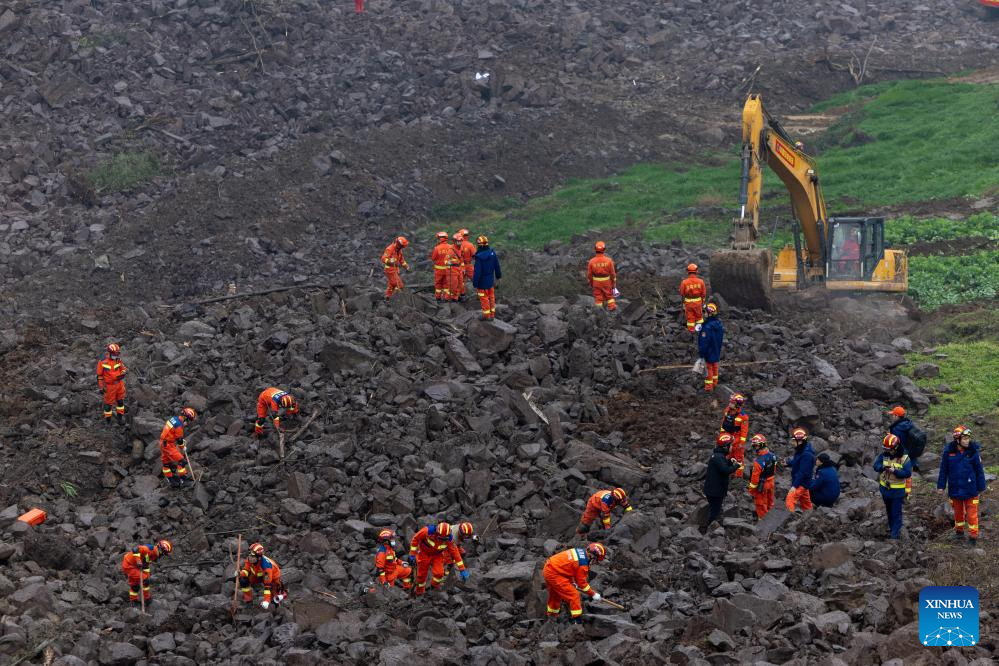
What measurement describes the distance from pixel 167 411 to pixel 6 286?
10.7 metres

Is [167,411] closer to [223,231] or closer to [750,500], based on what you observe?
[750,500]

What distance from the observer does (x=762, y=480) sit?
52.9ft

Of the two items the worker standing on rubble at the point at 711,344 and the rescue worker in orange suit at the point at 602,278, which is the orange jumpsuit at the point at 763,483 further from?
the rescue worker in orange suit at the point at 602,278

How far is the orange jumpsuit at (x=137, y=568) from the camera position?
15391mm

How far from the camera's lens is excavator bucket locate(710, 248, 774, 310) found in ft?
73.5

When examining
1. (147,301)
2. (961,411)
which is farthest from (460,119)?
(961,411)

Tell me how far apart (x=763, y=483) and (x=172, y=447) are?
27.8 feet

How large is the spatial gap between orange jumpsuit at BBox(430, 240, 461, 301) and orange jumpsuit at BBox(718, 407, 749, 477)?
6321 millimetres

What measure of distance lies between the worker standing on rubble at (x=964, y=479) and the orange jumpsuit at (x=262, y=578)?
8077mm

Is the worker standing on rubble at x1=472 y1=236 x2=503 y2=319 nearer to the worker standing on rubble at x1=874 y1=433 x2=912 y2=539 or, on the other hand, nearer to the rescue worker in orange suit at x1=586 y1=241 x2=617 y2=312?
the rescue worker in orange suit at x1=586 y1=241 x2=617 y2=312

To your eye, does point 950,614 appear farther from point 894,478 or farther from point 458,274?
point 458,274

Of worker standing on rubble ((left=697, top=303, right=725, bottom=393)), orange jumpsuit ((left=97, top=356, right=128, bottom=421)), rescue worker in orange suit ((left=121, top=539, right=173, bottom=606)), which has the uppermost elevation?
worker standing on rubble ((left=697, top=303, right=725, bottom=393))

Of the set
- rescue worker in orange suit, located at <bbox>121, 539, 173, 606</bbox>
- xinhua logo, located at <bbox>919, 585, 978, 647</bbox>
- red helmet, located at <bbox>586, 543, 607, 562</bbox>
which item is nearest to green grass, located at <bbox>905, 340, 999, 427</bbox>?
red helmet, located at <bbox>586, 543, 607, 562</bbox>

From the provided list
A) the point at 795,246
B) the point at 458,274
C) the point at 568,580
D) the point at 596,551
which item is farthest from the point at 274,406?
the point at 795,246
